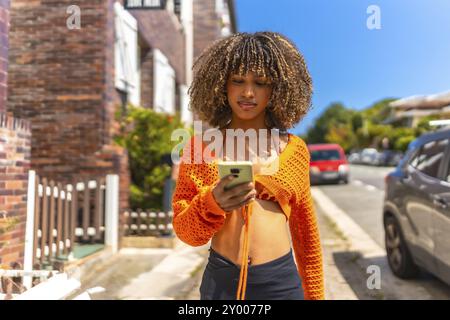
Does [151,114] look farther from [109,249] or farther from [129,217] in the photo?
[109,249]

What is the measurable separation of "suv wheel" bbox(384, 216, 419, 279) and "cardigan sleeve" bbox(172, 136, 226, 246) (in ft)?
12.8

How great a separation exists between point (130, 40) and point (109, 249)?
3.98 metres

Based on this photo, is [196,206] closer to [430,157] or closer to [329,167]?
[430,157]

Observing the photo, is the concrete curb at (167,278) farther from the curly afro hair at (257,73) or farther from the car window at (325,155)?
the car window at (325,155)

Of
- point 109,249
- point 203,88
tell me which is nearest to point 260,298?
point 203,88

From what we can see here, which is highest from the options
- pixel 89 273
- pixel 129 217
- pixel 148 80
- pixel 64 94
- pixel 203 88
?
pixel 148 80

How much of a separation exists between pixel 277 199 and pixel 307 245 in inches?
12.4

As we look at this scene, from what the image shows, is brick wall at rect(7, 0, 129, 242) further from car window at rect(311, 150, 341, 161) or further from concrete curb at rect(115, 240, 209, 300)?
car window at rect(311, 150, 341, 161)

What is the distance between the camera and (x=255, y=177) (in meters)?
1.47

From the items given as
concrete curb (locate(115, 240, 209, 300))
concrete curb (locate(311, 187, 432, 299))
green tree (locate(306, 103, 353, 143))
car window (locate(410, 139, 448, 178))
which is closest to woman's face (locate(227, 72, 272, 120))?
concrete curb (locate(115, 240, 209, 300))

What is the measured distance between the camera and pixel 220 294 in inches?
58.6

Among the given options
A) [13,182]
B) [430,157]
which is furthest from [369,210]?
[13,182]

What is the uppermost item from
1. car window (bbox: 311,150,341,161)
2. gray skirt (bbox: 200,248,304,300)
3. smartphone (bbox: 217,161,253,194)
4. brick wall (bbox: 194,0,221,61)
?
brick wall (bbox: 194,0,221,61)

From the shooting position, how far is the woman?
58.0 inches
